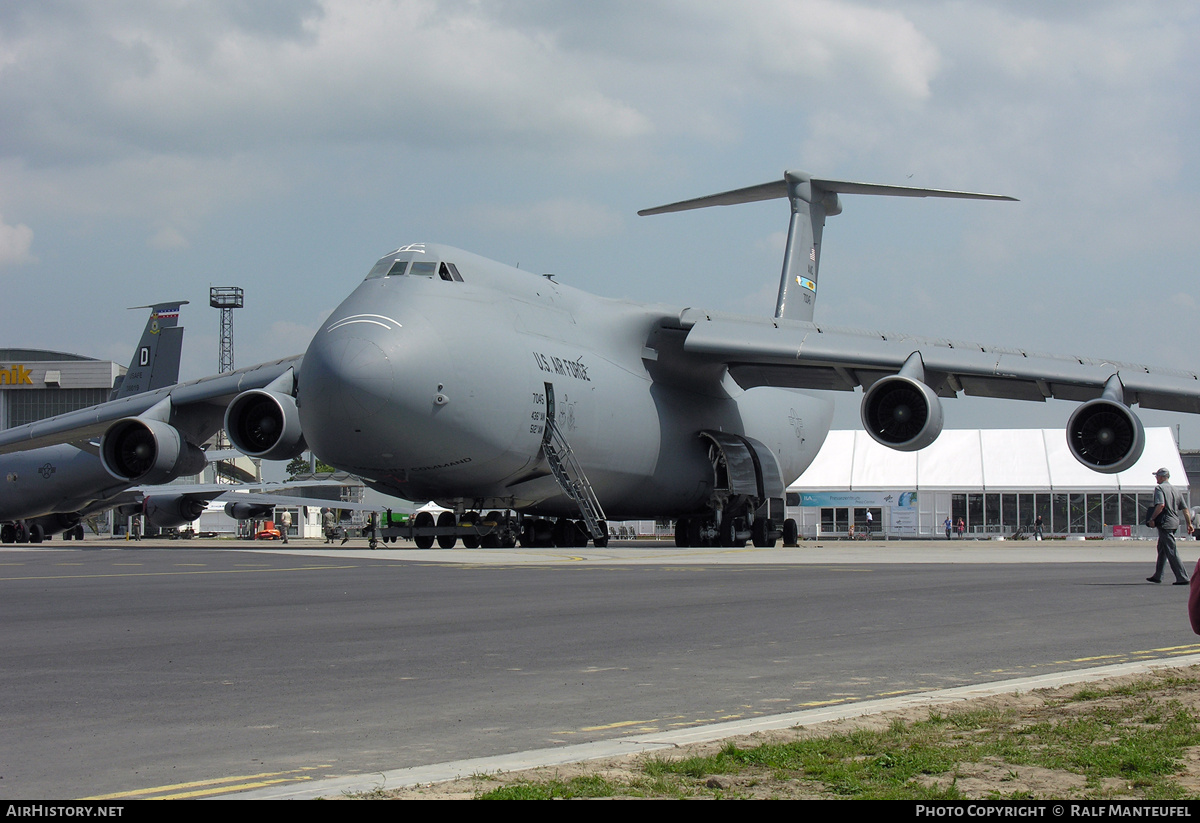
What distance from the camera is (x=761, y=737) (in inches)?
202

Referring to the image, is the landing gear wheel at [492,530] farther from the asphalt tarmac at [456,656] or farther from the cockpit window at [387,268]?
the asphalt tarmac at [456,656]

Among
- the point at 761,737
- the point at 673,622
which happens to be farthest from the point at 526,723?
the point at 673,622

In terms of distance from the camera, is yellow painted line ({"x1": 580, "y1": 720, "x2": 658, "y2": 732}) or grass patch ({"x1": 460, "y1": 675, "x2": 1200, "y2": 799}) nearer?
grass patch ({"x1": 460, "y1": 675, "x2": 1200, "y2": 799})

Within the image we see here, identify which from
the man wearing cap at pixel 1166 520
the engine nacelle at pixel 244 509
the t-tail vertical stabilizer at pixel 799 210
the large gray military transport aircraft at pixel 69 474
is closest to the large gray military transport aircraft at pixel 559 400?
the t-tail vertical stabilizer at pixel 799 210

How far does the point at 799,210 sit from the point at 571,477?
13442 mm

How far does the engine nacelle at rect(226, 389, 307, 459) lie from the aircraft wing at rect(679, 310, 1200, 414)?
8.11 meters

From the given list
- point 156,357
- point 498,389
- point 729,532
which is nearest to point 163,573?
point 498,389

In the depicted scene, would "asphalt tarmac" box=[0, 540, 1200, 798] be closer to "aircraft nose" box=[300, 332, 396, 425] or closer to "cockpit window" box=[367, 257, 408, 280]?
"aircraft nose" box=[300, 332, 396, 425]

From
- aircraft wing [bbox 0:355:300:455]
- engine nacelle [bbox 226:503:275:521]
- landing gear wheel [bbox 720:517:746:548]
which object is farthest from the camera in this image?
engine nacelle [bbox 226:503:275:521]

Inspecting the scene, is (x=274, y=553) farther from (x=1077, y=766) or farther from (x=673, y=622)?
(x=1077, y=766)

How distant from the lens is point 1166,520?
1469cm

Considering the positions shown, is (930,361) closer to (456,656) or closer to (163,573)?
(163,573)

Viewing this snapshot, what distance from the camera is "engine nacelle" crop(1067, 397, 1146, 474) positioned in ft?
74.8

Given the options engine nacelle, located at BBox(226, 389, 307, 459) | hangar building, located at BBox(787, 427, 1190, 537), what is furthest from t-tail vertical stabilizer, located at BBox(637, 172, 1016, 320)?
hangar building, located at BBox(787, 427, 1190, 537)
